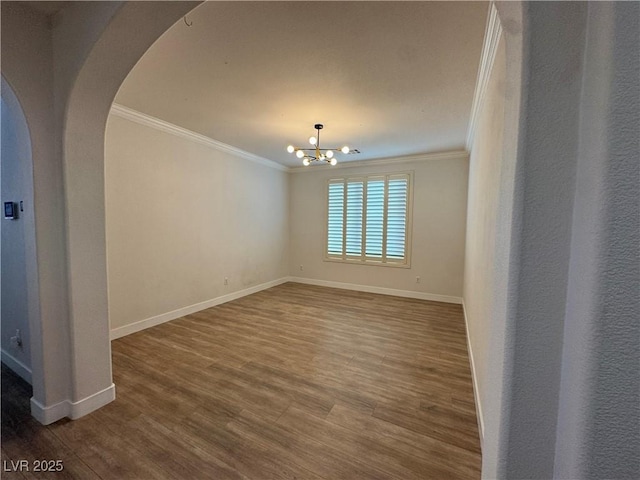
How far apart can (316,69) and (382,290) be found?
165 inches

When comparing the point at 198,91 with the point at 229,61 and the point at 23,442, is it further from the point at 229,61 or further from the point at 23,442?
the point at 23,442

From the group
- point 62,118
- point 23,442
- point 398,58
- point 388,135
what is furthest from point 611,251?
point 388,135

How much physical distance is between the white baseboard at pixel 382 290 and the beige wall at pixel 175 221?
3.87ft

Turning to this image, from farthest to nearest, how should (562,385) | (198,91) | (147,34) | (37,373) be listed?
(198,91) → (37,373) → (147,34) → (562,385)

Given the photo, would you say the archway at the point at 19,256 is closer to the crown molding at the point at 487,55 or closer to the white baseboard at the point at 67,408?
the white baseboard at the point at 67,408

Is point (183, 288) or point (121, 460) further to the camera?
point (183, 288)

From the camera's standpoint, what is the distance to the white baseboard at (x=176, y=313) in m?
3.20

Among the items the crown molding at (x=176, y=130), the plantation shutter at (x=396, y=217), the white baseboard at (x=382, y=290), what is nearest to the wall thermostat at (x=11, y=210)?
the crown molding at (x=176, y=130)

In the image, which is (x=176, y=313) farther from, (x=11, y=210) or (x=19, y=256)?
(x=11, y=210)

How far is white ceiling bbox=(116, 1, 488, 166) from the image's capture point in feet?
5.36

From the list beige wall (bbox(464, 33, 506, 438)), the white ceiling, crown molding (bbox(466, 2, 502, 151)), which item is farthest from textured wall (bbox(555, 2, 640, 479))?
the white ceiling

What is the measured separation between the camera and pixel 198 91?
259cm

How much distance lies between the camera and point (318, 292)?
17.6 ft

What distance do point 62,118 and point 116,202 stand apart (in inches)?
64.9
